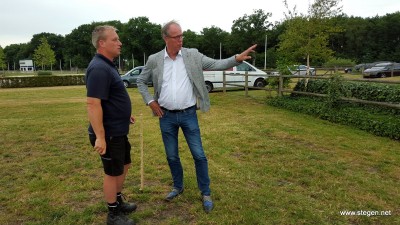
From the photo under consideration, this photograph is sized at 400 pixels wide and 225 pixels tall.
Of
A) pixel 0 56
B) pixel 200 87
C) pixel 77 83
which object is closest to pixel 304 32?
pixel 200 87

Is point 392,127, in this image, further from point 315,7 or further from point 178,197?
point 315,7

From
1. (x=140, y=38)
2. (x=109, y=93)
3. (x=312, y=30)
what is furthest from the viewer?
(x=140, y=38)

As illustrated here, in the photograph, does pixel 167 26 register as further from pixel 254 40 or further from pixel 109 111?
pixel 254 40

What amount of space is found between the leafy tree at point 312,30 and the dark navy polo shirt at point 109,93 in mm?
13544

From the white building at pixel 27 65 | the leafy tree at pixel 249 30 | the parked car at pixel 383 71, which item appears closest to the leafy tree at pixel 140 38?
the leafy tree at pixel 249 30

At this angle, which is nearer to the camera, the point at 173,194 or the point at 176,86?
the point at 176,86

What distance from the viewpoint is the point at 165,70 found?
3549 millimetres

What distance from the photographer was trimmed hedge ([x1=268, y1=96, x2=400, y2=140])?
22.7 feet

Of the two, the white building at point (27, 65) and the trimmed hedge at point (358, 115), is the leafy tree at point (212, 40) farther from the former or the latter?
the white building at point (27, 65)

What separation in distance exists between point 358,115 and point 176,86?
19.8 feet

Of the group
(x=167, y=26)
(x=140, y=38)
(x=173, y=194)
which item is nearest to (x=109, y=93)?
(x=167, y=26)

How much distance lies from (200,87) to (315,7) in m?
14.4

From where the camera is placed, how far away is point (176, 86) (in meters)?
3.50

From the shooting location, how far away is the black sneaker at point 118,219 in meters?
3.12
